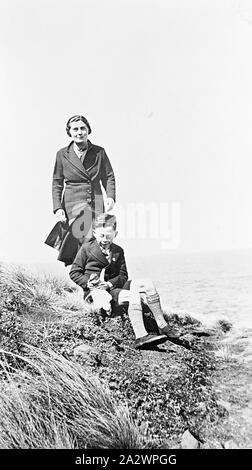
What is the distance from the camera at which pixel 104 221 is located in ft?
12.0

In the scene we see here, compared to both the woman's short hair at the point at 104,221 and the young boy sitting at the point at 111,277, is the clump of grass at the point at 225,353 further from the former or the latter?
the woman's short hair at the point at 104,221

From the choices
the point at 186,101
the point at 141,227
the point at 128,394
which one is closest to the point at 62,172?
the point at 141,227

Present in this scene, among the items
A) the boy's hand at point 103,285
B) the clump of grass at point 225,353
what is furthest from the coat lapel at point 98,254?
the clump of grass at point 225,353

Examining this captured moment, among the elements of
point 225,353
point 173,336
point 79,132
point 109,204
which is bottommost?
point 225,353

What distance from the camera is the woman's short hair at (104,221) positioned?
3648 mm

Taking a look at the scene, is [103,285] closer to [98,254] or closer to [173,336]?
[98,254]

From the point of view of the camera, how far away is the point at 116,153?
12.1 feet

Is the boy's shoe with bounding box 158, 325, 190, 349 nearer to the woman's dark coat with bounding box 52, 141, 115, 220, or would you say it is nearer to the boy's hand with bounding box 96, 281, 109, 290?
the boy's hand with bounding box 96, 281, 109, 290

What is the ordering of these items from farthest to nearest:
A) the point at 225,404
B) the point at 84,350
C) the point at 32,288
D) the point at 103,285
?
the point at 32,288 → the point at 103,285 → the point at 84,350 → the point at 225,404

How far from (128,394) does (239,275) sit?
111 centimetres

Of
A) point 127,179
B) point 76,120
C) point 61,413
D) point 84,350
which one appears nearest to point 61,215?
point 127,179

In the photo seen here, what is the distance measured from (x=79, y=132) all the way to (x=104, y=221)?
0.66 metres
